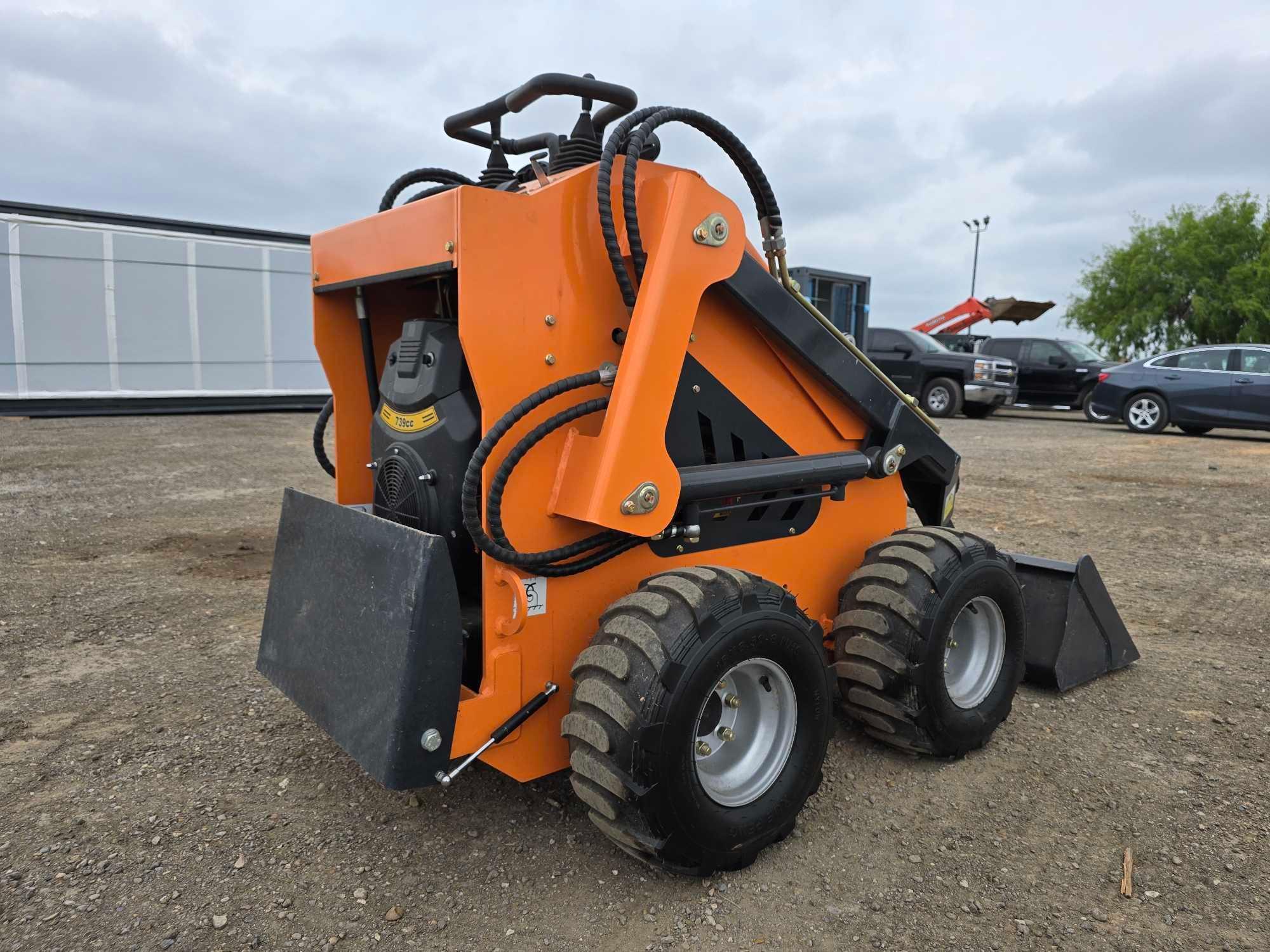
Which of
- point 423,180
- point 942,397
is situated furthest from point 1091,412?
point 423,180

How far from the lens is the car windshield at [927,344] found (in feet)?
54.7

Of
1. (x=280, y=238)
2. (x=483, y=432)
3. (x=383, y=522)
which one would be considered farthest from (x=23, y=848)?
(x=280, y=238)

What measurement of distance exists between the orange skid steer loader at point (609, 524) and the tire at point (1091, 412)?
13750mm

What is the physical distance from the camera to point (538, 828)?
258 centimetres

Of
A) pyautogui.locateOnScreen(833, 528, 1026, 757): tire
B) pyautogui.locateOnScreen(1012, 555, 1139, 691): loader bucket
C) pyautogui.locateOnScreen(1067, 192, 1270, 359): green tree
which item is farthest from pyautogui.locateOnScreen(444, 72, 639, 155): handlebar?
pyautogui.locateOnScreen(1067, 192, 1270, 359): green tree

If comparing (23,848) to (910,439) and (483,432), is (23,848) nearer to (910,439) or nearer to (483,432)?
(483,432)

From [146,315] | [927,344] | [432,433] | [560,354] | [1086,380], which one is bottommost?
[432,433]

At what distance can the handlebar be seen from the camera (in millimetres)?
2561

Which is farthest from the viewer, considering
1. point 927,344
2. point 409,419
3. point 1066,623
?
point 927,344

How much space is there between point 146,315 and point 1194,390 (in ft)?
56.9

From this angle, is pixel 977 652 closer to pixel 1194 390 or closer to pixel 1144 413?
pixel 1194 390

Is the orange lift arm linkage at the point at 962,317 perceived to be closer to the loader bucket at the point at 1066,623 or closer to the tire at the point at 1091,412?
the tire at the point at 1091,412

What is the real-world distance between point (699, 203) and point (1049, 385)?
713 inches

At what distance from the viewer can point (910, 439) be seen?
10.9 ft
